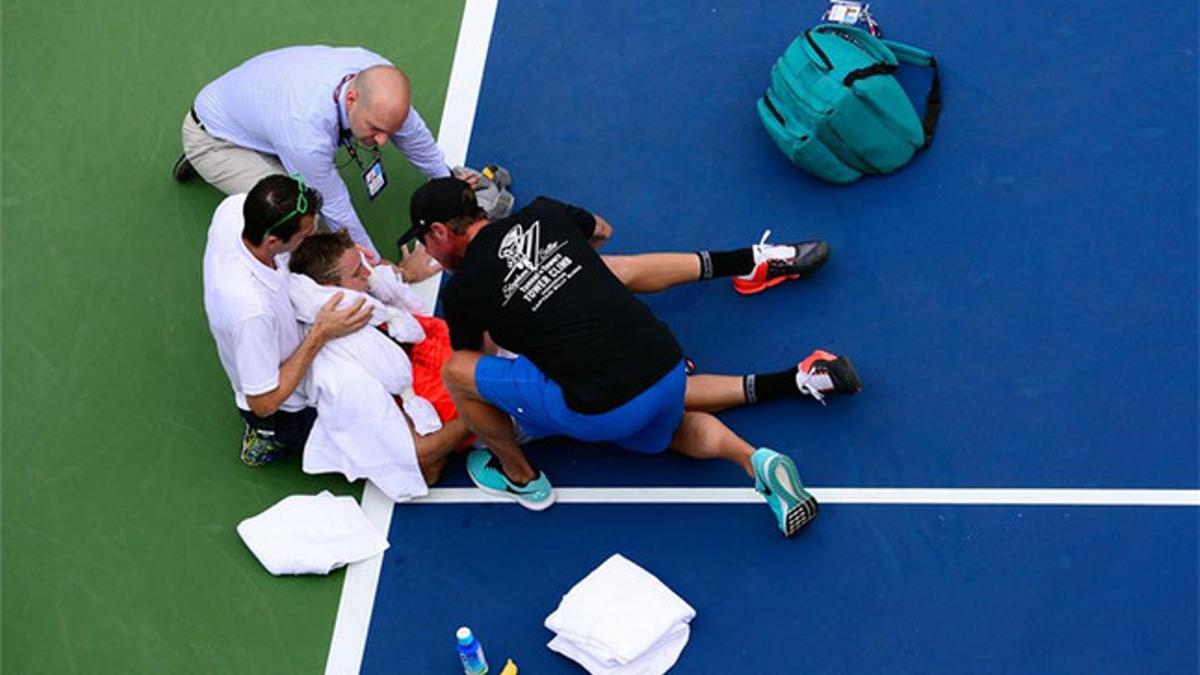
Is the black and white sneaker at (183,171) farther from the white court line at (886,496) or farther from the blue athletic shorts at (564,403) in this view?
the blue athletic shorts at (564,403)

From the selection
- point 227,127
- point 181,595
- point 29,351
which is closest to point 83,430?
point 29,351

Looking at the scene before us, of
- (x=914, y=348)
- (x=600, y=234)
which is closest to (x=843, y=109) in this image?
(x=914, y=348)

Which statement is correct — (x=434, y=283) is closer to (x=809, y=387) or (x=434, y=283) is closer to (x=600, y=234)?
(x=600, y=234)

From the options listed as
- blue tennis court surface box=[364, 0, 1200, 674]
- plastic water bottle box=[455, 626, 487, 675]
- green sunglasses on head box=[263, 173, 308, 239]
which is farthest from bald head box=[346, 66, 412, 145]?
plastic water bottle box=[455, 626, 487, 675]

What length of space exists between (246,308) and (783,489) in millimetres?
2333

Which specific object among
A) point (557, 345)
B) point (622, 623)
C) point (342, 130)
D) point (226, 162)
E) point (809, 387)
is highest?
point (342, 130)

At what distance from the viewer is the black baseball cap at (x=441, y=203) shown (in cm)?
561

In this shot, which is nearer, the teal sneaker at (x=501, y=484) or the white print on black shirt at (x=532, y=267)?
the white print on black shirt at (x=532, y=267)

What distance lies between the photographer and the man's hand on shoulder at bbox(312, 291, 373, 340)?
19.9 ft

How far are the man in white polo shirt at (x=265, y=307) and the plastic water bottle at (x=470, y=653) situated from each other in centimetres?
129

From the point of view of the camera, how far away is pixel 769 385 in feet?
20.1

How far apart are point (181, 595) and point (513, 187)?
258cm

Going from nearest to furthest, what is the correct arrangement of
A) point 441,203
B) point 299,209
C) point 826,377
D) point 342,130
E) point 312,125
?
point 441,203 < point 299,209 < point 826,377 < point 312,125 < point 342,130

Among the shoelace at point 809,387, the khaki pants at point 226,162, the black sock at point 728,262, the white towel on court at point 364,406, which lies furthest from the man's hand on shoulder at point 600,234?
the khaki pants at point 226,162
